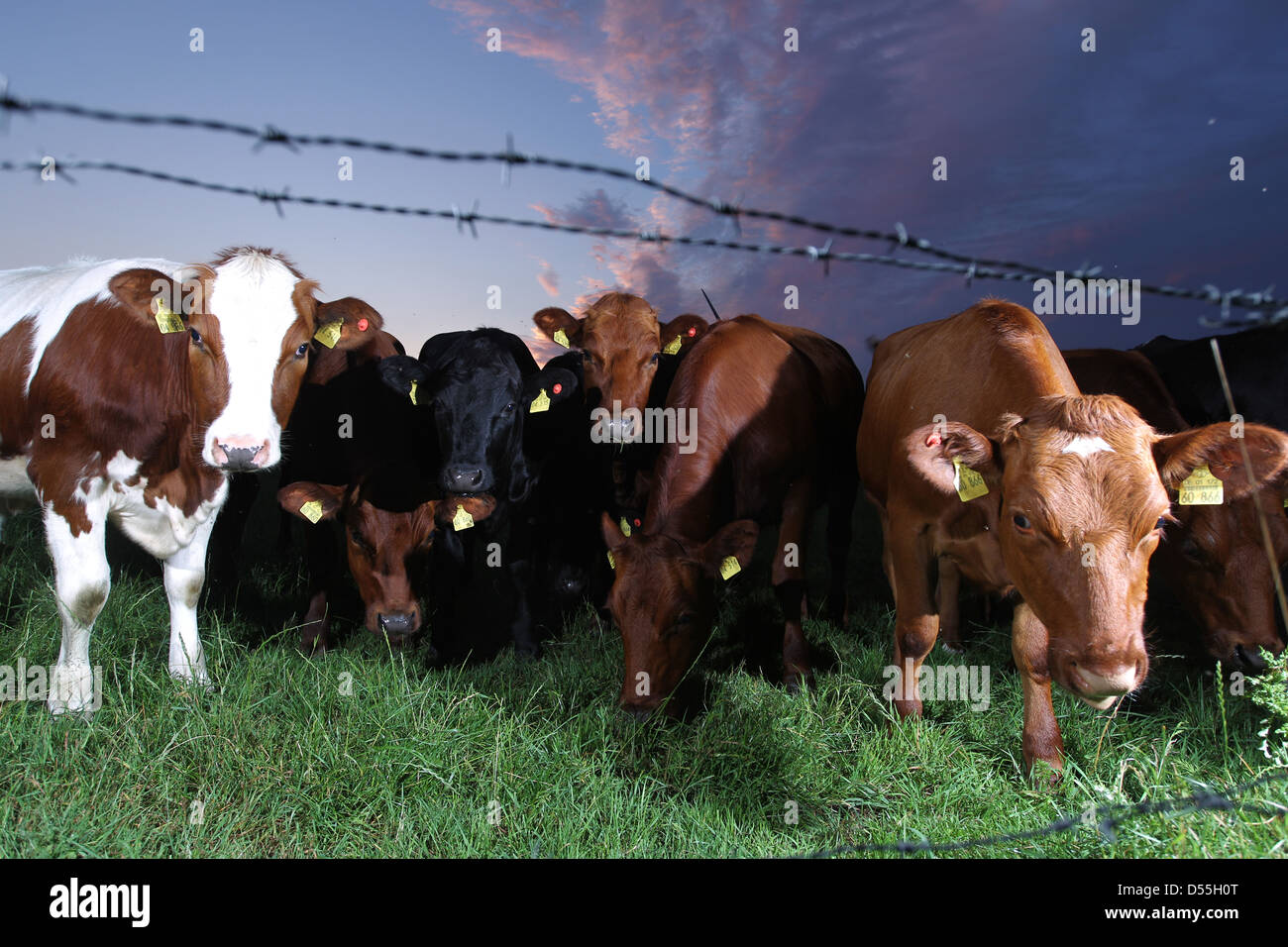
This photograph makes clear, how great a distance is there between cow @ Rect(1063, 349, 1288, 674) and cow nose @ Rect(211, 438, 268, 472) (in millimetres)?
5174

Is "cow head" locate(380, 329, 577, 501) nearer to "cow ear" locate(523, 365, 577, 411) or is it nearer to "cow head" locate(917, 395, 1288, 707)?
"cow ear" locate(523, 365, 577, 411)

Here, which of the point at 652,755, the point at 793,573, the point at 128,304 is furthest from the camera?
the point at 793,573

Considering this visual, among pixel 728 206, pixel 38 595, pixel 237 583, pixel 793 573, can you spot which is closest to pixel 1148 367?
pixel 793 573

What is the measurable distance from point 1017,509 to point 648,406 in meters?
3.82

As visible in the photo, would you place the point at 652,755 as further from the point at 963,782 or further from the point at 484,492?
the point at 484,492

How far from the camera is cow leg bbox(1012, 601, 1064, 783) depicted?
12.3ft

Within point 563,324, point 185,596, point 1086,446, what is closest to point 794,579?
point 1086,446

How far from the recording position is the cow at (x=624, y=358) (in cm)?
647

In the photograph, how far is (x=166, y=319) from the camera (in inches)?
173

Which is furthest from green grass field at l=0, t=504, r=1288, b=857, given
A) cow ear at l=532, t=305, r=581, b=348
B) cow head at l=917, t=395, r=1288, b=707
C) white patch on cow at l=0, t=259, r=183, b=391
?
cow ear at l=532, t=305, r=581, b=348

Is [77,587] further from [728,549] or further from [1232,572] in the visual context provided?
[1232,572]

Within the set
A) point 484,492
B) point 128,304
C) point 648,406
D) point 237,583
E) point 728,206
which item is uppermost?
point 728,206

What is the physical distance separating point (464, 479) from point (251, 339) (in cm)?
153

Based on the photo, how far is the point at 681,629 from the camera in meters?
4.47
